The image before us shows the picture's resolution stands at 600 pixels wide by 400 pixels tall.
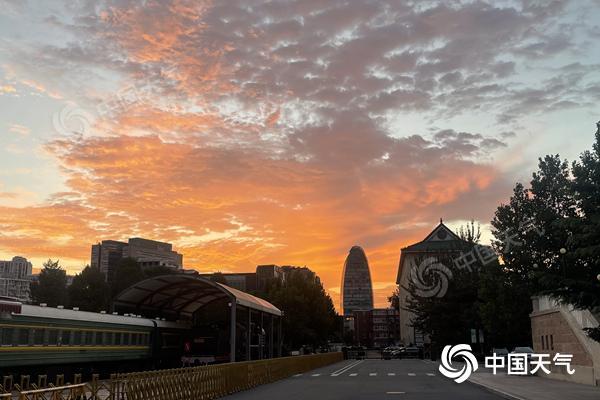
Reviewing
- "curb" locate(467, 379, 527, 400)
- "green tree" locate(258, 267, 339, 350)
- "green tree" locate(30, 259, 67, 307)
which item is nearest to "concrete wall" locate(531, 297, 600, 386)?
"curb" locate(467, 379, 527, 400)

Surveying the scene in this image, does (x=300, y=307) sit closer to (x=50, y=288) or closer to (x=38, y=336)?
(x=50, y=288)

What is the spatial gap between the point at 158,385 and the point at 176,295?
84.5 feet

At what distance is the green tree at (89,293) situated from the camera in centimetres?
7200

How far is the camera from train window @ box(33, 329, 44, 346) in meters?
23.5

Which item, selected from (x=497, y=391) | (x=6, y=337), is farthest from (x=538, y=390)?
(x=6, y=337)

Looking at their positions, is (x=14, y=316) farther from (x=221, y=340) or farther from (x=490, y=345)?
(x=490, y=345)

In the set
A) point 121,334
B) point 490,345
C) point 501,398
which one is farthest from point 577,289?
point 490,345

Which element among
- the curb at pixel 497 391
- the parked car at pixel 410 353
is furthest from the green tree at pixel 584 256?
the parked car at pixel 410 353

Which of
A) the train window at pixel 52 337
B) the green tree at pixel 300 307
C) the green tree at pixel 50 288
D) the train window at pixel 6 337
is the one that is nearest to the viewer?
the train window at pixel 6 337

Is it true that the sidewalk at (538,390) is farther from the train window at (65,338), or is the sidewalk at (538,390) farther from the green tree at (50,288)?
the green tree at (50,288)

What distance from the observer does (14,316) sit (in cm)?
2216

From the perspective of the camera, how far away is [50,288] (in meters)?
68.6

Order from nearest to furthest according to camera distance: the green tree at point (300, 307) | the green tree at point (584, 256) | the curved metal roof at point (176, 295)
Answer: the green tree at point (584, 256) → the curved metal roof at point (176, 295) → the green tree at point (300, 307)

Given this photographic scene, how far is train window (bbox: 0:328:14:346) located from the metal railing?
137cm
